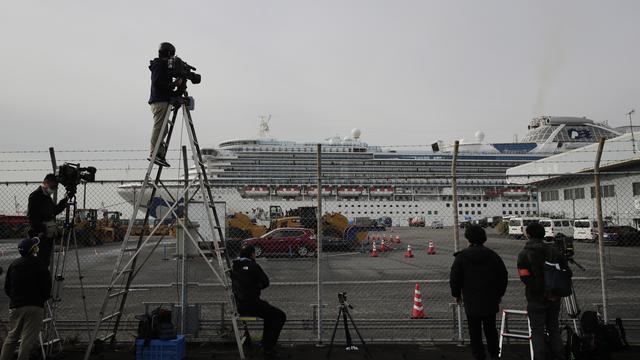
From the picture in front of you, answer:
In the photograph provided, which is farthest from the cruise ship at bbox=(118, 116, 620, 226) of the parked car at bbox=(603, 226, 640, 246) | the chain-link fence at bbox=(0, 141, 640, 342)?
the parked car at bbox=(603, 226, 640, 246)

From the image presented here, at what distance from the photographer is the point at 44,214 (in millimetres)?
5227

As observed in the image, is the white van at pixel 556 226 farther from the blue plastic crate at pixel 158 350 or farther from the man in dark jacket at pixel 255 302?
the blue plastic crate at pixel 158 350

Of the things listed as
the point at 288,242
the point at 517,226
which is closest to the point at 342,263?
the point at 288,242

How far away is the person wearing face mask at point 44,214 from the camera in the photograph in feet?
16.9

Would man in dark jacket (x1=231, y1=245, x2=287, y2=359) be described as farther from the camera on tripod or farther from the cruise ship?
the cruise ship

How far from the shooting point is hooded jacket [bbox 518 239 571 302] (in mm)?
4406

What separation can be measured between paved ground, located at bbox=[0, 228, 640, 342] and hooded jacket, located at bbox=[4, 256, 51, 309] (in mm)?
1926

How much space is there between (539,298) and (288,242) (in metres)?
13.6

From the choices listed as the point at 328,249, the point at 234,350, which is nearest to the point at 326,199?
the point at 328,249

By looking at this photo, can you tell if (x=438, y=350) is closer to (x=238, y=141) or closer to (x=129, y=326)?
(x=129, y=326)

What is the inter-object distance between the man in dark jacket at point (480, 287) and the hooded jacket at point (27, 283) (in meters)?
4.20

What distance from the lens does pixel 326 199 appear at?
34531mm

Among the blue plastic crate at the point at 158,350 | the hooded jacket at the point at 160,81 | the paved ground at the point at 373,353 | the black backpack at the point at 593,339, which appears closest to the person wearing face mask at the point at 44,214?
the paved ground at the point at 373,353

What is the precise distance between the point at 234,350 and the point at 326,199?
2906 centimetres
